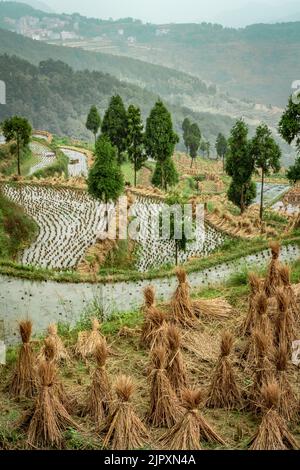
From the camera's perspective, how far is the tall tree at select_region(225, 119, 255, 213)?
62.0 feet

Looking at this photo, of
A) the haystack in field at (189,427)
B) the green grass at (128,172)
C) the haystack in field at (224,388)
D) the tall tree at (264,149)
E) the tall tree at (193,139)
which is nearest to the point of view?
the haystack in field at (189,427)

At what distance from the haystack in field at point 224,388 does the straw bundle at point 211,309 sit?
6.42 ft

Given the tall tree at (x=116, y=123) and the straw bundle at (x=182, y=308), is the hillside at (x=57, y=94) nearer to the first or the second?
the tall tree at (x=116, y=123)

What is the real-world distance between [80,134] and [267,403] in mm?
72953

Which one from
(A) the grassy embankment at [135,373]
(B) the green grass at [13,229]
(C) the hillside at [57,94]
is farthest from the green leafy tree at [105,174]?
(C) the hillside at [57,94]

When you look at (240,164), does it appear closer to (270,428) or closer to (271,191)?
(271,191)

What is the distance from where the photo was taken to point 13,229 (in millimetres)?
13445

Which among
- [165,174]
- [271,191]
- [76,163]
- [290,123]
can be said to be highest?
[290,123]

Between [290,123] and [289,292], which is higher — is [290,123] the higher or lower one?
the higher one

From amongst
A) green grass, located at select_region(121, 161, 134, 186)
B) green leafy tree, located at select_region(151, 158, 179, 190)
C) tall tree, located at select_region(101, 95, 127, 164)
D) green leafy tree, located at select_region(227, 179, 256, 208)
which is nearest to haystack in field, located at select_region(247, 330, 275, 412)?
green leafy tree, located at select_region(227, 179, 256, 208)

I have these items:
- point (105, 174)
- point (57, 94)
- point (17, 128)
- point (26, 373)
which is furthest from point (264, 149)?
point (57, 94)

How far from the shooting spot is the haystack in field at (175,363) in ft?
18.1

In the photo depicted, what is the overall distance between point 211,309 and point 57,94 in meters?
72.9

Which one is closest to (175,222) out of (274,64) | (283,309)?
(283,309)
